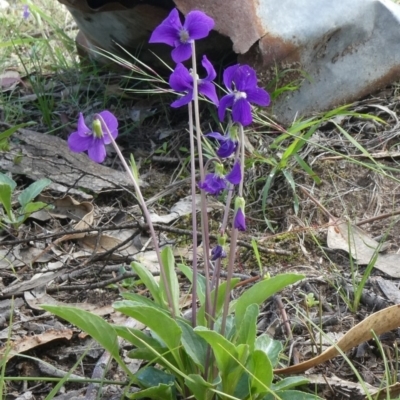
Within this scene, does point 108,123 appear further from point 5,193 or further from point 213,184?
point 5,193

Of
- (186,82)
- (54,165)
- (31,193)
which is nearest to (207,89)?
(186,82)

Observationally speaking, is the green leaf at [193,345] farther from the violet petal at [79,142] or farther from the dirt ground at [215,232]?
the violet petal at [79,142]

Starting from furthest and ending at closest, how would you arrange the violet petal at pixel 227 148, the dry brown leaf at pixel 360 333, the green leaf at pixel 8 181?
the green leaf at pixel 8 181 < the dry brown leaf at pixel 360 333 < the violet petal at pixel 227 148

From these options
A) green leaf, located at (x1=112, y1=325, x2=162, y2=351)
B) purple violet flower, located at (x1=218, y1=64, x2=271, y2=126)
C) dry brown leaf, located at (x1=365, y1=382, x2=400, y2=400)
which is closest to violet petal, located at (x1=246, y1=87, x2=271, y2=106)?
purple violet flower, located at (x1=218, y1=64, x2=271, y2=126)

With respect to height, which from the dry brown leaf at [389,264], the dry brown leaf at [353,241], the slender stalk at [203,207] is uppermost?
the slender stalk at [203,207]

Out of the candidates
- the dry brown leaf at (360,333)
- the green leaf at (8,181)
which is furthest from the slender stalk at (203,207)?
the green leaf at (8,181)

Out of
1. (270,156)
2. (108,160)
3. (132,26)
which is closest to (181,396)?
(270,156)
